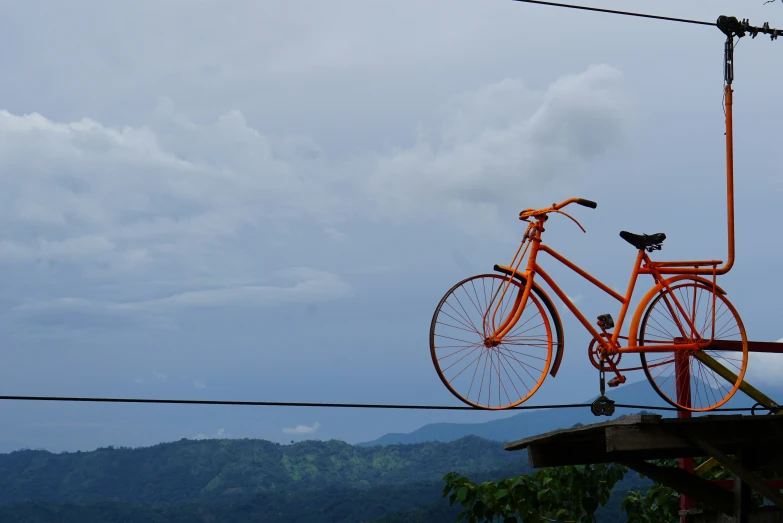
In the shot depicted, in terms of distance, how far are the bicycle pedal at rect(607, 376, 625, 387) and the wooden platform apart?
0.34 meters

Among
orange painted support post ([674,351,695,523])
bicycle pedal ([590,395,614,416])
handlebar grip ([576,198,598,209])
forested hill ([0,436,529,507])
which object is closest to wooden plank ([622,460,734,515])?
orange painted support post ([674,351,695,523])

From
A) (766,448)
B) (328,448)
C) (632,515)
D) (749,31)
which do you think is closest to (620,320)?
(766,448)

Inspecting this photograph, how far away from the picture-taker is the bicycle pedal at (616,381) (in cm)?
663

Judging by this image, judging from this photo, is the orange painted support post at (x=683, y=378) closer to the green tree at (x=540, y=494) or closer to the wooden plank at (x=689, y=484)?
the wooden plank at (x=689, y=484)

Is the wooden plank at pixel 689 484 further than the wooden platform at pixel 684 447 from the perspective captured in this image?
Yes

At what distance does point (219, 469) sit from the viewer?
4365 inches

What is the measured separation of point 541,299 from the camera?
640cm

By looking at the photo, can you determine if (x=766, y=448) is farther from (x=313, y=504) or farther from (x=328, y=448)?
(x=328, y=448)

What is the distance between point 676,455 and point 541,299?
5.70 feet

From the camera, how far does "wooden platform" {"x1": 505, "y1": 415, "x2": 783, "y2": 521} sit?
623cm

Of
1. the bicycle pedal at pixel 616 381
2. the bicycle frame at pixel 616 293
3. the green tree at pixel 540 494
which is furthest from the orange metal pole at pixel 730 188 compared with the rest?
the green tree at pixel 540 494

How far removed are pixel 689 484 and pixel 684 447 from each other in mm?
752

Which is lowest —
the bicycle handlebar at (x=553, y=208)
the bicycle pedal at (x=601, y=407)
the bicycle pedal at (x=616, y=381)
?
the bicycle pedal at (x=601, y=407)

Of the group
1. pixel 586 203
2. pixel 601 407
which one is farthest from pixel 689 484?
pixel 586 203
